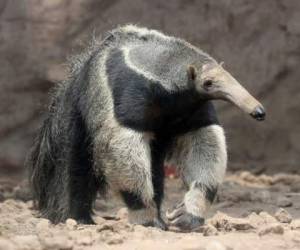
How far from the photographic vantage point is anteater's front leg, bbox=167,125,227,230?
7.58 meters

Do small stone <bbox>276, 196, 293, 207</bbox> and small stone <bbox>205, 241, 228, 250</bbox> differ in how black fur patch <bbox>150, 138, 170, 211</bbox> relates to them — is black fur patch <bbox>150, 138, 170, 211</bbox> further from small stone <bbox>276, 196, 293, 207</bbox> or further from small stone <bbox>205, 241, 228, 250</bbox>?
small stone <bbox>276, 196, 293, 207</bbox>

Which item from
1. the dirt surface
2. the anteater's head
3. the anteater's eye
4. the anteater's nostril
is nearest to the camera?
the dirt surface

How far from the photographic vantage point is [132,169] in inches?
294

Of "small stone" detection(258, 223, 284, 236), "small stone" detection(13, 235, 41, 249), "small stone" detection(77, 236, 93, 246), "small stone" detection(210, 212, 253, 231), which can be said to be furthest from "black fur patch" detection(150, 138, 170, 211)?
"small stone" detection(13, 235, 41, 249)

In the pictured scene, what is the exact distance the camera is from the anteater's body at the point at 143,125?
7.50 m

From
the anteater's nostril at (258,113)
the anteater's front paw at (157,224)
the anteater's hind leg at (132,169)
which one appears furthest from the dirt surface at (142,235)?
the anteater's nostril at (258,113)

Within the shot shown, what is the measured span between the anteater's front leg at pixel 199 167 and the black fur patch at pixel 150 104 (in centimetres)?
20

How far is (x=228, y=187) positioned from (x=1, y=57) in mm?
2998

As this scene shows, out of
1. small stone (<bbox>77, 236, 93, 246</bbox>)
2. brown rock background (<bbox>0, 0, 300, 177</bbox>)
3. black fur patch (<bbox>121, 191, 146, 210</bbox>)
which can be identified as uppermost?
brown rock background (<bbox>0, 0, 300, 177</bbox>)

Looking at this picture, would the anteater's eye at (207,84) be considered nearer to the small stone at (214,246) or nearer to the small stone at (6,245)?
the small stone at (214,246)

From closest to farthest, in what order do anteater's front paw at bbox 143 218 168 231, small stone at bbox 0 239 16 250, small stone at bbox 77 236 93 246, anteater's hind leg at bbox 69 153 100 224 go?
1. small stone at bbox 0 239 16 250
2. small stone at bbox 77 236 93 246
3. anteater's front paw at bbox 143 218 168 231
4. anteater's hind leg at bbox 69 153 100 224

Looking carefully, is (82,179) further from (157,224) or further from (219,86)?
(219,86)

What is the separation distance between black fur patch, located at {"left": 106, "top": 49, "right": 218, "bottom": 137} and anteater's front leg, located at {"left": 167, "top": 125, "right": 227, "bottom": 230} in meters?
0.20

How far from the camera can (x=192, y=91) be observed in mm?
7508
